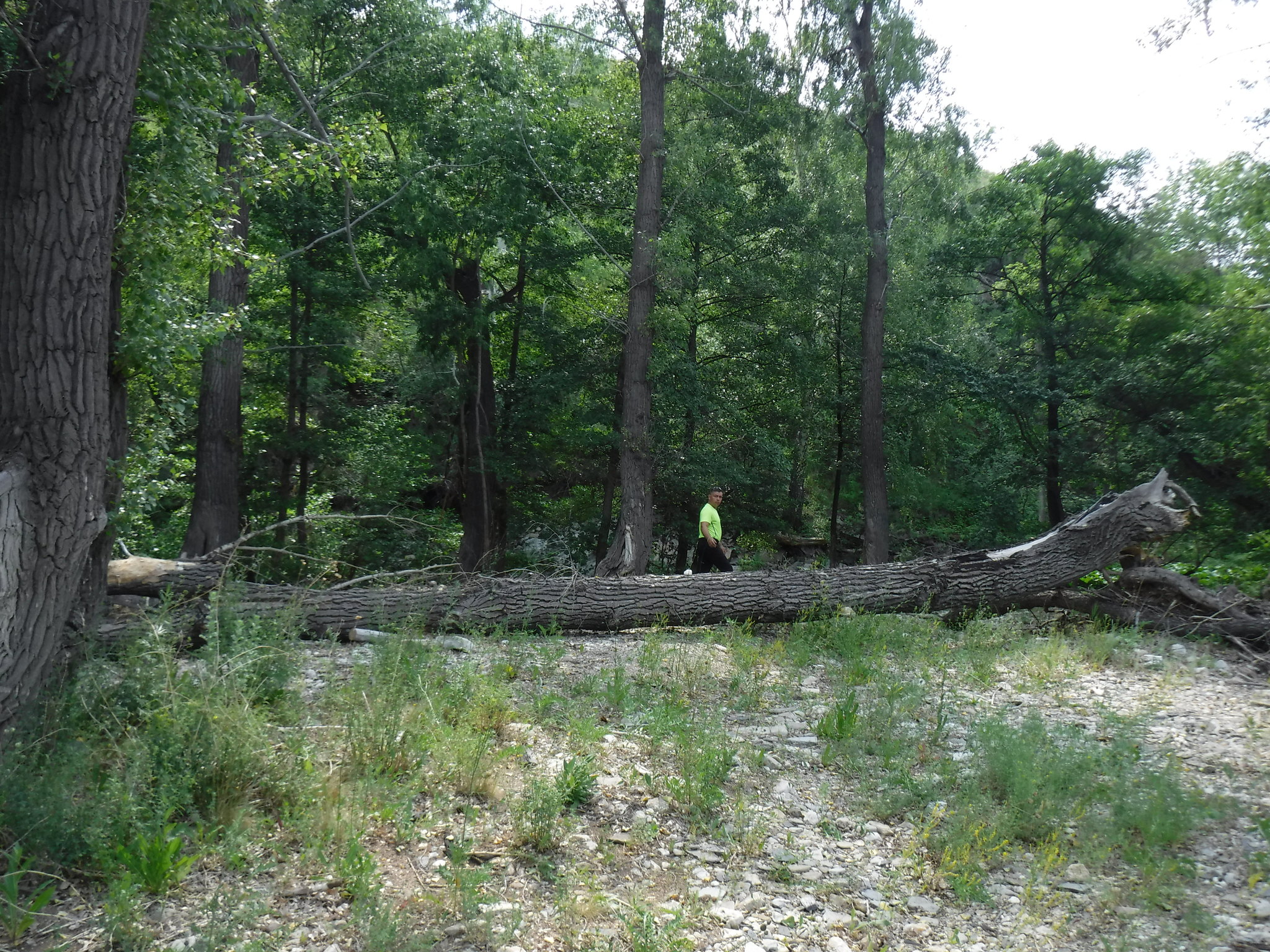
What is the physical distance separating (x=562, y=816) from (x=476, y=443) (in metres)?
13.4

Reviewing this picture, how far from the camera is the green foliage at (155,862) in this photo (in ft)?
11.4

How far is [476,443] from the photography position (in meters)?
17.4

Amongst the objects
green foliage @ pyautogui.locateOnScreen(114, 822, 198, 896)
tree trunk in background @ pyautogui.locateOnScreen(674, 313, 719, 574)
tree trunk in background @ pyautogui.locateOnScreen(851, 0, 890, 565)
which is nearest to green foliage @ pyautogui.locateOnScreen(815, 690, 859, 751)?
green foliage @ pyautogui.locateOnScreen(114, 822, 198, 896)

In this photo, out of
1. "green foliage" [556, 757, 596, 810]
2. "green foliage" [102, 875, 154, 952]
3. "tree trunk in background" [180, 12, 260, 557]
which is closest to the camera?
"green foliage" [102, 875, 154, 952]

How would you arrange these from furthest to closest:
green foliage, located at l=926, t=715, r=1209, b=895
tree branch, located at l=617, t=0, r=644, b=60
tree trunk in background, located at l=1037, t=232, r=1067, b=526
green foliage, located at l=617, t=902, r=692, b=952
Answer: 1. tree trunk in background, located at l=1037, t=232, r=1067, b=526
2. tree branch, located at l=617, t=0, r=644, b=60
3. green foliage, located at l=926, t=715, r=1209, b=895
4. green foliage, located at l=617, t=902, r=692, b=952

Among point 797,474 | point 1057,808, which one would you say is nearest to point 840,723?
point 1057,808

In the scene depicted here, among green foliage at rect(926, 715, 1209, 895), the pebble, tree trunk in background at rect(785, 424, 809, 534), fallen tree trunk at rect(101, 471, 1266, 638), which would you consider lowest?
the pebble

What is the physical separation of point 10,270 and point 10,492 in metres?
1.21

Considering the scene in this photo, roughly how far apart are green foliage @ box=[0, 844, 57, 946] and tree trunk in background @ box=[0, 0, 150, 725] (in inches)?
50.8

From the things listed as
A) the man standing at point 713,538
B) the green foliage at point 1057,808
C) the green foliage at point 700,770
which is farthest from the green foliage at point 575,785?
the man standing at point 713,538

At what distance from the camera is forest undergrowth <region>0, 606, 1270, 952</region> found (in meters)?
3.58

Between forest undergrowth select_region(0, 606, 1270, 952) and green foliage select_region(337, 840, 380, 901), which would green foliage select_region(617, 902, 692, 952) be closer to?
forest undergrowth select_region(0, 606, 1270, 952)

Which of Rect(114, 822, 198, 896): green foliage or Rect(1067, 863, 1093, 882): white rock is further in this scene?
Rect(1067, 863, 1093, 882): white rock

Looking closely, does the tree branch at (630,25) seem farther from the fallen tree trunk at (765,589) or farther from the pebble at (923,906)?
the pebble at (923,906)
